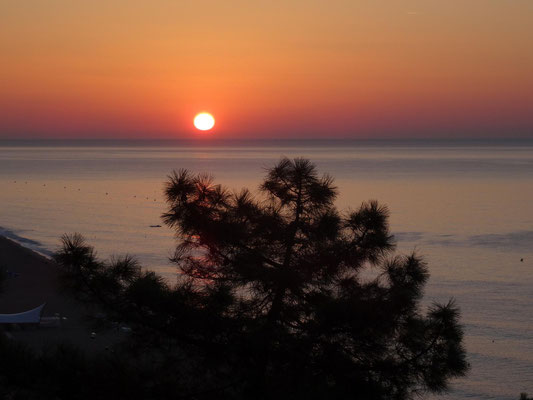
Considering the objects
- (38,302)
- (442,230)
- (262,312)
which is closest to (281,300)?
(262,312)

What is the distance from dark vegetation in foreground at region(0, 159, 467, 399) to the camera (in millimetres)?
10406

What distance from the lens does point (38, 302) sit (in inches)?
1319

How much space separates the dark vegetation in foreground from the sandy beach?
6.58 metres

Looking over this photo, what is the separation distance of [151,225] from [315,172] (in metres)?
51.8

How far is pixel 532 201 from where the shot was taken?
277ft

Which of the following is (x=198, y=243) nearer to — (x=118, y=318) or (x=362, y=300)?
(x=118, y=318)

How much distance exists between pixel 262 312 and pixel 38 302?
2411 cm

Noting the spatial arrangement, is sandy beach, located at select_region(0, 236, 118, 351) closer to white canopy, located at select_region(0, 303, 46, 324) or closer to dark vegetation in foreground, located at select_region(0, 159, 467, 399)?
white canopy, located at select_region(0, 303, 46, 324)

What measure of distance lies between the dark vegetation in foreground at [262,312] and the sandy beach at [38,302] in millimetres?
6582

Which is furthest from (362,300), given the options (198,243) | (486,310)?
(486,310)

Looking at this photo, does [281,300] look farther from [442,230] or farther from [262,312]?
[442,230]

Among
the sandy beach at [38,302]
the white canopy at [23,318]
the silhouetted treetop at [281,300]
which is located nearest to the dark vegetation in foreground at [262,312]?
the silhouetted treetop at [281,300]

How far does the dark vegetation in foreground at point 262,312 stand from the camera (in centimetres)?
1041

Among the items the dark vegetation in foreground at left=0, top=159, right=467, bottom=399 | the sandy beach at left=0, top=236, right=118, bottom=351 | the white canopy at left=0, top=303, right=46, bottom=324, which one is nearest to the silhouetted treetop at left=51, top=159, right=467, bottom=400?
the dark vegetation in foreground at left=0, top=159, right=467, bottom=399
